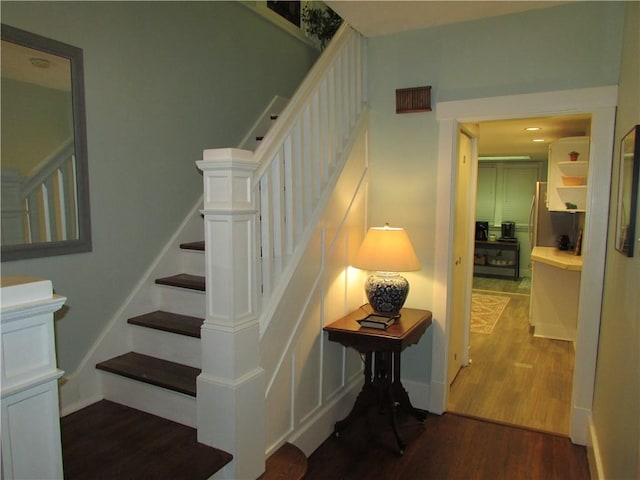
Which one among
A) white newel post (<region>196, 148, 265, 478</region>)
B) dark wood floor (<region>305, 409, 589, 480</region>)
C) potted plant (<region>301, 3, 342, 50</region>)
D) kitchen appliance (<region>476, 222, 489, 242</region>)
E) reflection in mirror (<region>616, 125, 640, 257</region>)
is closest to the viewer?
reflection in mirror (<region>616, 125, 640, 257</region>)

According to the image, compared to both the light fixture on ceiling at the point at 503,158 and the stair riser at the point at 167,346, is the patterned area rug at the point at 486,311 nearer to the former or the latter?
the light fixture on ceiling at the point at 503,158

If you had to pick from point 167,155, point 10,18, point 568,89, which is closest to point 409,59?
point 568,89

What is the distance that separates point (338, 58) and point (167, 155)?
1.24 m

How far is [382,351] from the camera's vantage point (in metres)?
2.59

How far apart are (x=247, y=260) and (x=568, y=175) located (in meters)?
4.24

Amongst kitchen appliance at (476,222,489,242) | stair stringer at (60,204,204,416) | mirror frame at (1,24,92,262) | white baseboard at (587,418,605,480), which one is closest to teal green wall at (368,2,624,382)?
white baseboard at (587,418,605,480)

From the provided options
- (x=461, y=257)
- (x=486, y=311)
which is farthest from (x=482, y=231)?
(x=461, y=257)

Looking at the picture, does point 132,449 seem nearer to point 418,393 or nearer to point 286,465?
point 286,465

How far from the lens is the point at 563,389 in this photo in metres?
3.57

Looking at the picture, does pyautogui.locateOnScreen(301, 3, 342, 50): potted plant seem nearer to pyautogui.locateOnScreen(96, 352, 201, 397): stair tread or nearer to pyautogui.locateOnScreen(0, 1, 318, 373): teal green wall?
pyautogui.locateOnScreen(0, 1, 318, 373): teal green wall

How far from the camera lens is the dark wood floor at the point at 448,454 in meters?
2.46

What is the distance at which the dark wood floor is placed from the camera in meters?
2.46

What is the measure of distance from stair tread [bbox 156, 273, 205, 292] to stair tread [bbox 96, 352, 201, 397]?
17.0 inches

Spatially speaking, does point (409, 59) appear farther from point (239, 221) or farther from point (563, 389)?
point (563, 389)
